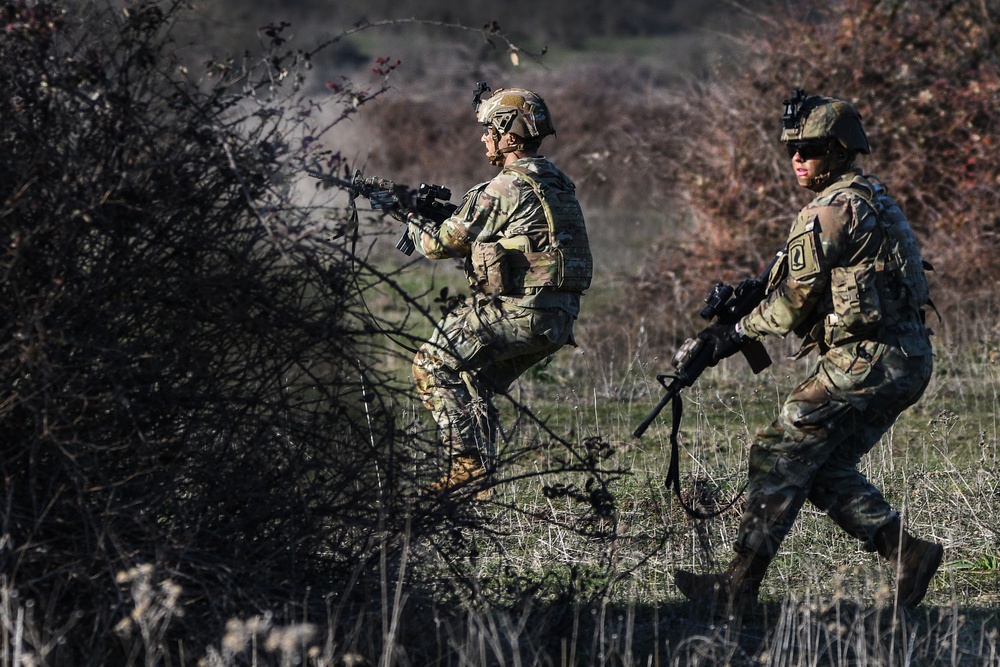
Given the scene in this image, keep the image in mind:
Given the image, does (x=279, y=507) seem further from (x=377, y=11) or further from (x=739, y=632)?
(x=377, y=11)

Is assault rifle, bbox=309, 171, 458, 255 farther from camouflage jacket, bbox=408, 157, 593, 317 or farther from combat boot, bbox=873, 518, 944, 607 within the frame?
combat boot, bbox=873, 518, 944, 607

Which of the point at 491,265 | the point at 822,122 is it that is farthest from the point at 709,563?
the point at 491,265

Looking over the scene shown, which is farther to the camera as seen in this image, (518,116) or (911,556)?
(518,116)

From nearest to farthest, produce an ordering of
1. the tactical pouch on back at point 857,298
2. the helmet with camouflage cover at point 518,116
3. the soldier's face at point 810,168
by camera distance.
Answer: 1. the tactical pouch on back at point 857,298
2. the soldier's face at point 810,168
3. the helmet with camouflage cover at point 518,116

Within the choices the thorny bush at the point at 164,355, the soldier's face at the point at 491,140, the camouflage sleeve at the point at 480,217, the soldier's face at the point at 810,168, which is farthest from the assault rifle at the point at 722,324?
the soldier's face at the point at 491,140

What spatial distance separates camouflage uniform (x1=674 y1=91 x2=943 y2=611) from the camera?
4348 mm

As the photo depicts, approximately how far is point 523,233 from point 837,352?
177 cm

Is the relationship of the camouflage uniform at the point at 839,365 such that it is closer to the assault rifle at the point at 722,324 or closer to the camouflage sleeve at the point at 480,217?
the assault rifle at the point at 722,324

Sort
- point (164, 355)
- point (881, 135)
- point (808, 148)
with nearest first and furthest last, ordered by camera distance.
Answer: point (164, 355) < point (808, 148) < point (881, 135)

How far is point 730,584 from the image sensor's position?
446 centimetres

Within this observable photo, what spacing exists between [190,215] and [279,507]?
93 centimetres

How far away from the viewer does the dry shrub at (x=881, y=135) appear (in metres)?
11.2

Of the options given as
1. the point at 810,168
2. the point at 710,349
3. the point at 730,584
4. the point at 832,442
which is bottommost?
the point at 730,584

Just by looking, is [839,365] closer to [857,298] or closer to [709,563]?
[857,298]
